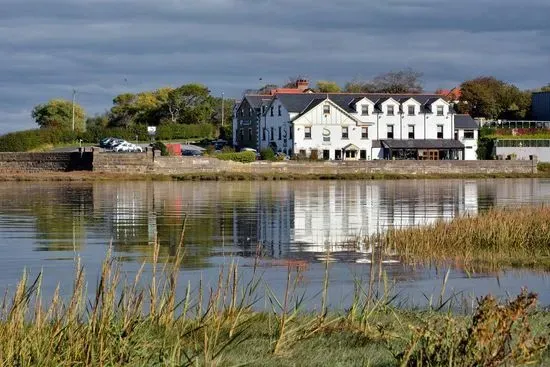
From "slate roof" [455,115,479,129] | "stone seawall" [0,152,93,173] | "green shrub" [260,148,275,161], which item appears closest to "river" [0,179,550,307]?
"stone seawall" [0,152,93,173]

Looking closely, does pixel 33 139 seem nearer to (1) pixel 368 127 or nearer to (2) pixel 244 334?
(1) pixel 368 127

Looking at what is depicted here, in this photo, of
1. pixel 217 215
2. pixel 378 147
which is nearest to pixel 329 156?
pixel 378 147

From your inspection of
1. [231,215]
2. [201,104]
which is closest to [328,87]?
[201,104]

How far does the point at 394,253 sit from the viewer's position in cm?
2697

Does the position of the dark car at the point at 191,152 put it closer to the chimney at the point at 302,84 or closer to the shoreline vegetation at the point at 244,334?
the chimney at the point at 302,84

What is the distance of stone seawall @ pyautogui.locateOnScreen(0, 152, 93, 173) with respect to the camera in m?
92.9

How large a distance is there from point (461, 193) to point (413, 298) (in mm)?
47854

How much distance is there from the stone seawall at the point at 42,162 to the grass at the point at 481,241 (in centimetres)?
6679

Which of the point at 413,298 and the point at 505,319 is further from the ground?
the point at 505,319

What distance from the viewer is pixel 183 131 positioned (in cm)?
12575

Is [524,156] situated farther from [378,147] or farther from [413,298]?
[413,298]

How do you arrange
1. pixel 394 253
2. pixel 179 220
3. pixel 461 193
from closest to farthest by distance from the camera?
1. pixel 394 253
2. pixel 179 220
3. pixel 461 193

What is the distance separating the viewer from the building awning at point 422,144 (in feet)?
348

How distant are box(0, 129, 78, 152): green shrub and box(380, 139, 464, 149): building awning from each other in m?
34.6
